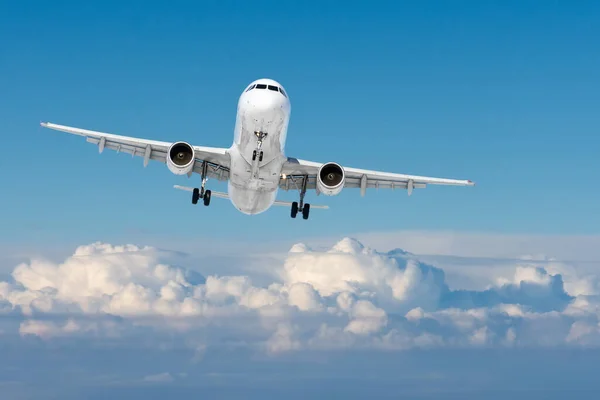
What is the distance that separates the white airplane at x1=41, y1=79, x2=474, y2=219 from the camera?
139 ft

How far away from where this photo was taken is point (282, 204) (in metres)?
54.7

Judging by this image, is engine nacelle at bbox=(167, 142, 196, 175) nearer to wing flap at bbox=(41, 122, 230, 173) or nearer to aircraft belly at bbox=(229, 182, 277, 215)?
wing flap at bbox=(41, 122, 230, 173)

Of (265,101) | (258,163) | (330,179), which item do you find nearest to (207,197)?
(258,163)

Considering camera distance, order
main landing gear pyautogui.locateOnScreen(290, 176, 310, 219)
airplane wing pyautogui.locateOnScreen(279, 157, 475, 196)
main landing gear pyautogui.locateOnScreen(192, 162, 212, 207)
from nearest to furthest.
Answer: airplane wing pyautogui.locateOnScreen(279, 157, 475, 196)
main landing gear pyautogui.locateOnScreen(192, 162, 212, 207)
main landing gear pyautogui.locateOnScreen(290, 176, 310, 219)

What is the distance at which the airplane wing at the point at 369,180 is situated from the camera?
51500 mm

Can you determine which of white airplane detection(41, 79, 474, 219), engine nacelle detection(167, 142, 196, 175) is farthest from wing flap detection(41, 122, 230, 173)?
engine nacelle detection(167, 142, 196, 175)

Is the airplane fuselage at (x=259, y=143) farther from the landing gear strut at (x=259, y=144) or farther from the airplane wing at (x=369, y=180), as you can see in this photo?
the airplane wing at (x=369, y=180)

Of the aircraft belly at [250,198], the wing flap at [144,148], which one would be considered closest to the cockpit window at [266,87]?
the wing flap at [144,148]

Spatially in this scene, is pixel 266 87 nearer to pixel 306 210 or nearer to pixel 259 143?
pixel 259 143

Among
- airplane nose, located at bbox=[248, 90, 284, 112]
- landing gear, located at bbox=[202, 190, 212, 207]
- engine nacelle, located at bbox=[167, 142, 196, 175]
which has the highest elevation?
airplane nose, located at bbox=[248, 90, 284, 112]

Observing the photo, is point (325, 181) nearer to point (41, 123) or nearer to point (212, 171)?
point (212, 171)

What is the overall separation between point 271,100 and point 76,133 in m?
14.6

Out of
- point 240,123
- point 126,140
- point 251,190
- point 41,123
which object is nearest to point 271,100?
point 240,123

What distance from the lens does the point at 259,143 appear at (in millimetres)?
43625
